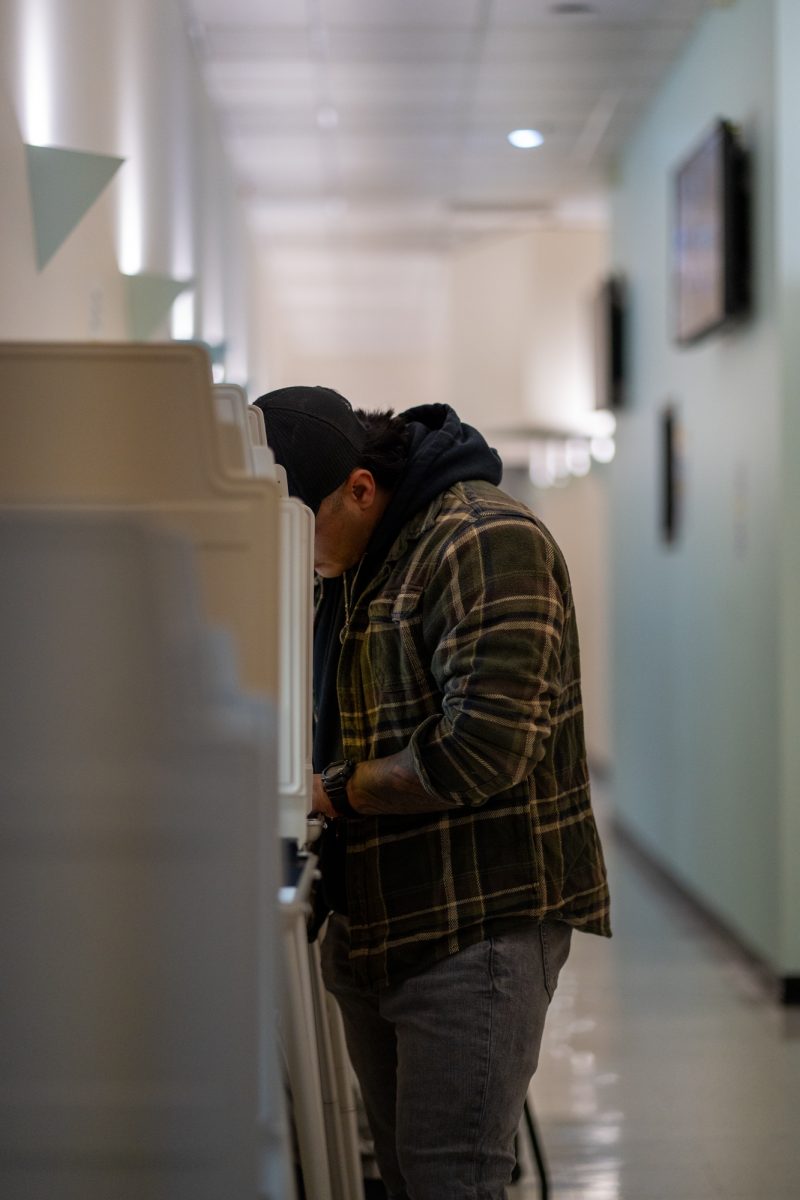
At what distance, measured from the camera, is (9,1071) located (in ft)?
4.49

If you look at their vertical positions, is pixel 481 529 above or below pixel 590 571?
below

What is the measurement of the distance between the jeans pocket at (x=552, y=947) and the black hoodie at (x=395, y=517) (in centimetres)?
29

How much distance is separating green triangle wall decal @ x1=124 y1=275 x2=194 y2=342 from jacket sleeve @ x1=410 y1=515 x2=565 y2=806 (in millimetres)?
2155

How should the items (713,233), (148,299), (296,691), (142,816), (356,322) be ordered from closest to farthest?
(142,816), (296,691), (148,299), (713,233), (356,322)

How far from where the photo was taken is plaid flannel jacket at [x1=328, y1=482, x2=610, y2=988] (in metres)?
1.73

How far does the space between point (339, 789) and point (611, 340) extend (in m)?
5.55

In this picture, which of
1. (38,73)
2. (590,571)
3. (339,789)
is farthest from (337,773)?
(590,571)

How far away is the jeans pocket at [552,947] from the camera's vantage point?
1.83 meters

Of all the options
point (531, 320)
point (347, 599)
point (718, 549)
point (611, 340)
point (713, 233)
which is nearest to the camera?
point (347, 599)

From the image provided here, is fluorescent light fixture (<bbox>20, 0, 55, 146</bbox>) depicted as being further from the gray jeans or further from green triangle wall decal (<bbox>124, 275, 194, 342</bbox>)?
the gray jeans

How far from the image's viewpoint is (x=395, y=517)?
1.91 meters

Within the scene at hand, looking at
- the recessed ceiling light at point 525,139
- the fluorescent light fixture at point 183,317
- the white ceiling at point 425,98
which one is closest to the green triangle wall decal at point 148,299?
the fluorescent light fixture at point 183,317

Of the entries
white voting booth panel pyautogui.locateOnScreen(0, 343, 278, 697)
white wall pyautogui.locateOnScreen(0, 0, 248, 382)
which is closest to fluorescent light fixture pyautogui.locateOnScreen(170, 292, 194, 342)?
white wall pyautogui.locateOnScreen(0, 0, 248, 382)

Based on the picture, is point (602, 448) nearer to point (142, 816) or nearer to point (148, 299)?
point (148, 299)
